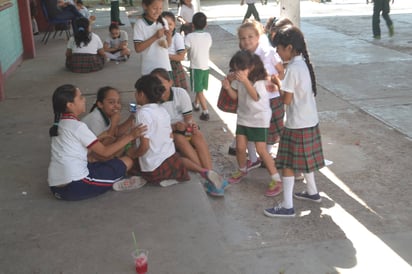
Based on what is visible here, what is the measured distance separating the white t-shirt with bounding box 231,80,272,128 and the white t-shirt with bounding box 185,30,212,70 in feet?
6.95

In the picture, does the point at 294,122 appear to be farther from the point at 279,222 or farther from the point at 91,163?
the point at 91,163

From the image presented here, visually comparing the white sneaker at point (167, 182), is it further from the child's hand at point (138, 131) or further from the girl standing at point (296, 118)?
the girl standing at point (296, 118)

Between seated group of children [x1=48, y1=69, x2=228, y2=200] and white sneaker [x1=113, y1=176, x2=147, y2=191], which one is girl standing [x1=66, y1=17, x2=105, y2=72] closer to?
seated group of children [x1=48, y1=69, x2=228, y2=200]

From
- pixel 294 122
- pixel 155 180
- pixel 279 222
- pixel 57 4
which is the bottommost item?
pixel 279 222

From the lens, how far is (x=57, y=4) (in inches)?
453

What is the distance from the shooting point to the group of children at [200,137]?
3.86 meters

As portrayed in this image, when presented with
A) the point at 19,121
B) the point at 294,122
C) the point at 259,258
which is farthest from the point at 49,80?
the point at 259,258

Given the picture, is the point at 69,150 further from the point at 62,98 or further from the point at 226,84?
the point at 226,84

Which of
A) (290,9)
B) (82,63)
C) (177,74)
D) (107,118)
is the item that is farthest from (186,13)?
(107,118)

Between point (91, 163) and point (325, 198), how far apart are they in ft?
6.29

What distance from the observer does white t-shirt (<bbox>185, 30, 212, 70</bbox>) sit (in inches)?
254

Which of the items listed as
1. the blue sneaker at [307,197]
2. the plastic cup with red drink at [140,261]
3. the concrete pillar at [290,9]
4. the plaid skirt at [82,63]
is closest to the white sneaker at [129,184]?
the plastic cup with red drink at [140,261]

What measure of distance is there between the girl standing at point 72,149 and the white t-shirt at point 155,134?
0.10 meters

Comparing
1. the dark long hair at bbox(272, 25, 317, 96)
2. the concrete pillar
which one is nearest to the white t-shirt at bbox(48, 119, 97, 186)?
the dark long hair at bbox(272, 25, 317, 96)
